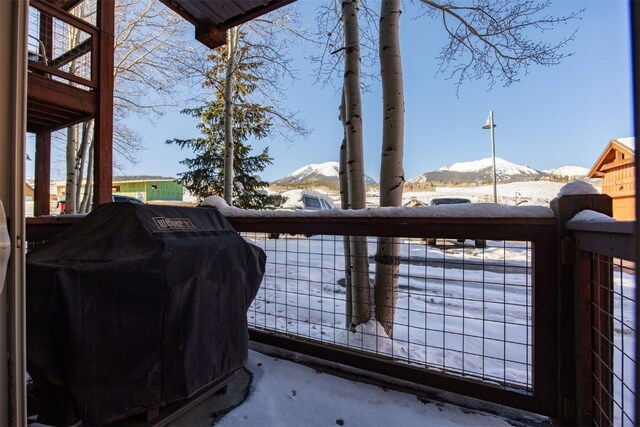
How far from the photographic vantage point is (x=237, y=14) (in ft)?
11.5

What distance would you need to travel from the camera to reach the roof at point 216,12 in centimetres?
333

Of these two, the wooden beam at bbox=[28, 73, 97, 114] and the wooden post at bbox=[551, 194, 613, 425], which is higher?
the wooden beam at bbox=[28, 73, 97, 114]

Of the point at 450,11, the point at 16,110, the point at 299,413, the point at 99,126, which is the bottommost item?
the point at 299,413

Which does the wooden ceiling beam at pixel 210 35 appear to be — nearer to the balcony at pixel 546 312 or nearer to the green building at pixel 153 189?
the balcony at pixel 546 312

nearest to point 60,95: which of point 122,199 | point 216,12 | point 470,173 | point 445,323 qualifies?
point 216,12

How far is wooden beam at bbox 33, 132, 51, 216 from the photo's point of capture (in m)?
4.77

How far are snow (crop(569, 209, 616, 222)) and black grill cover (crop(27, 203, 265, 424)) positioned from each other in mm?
1580

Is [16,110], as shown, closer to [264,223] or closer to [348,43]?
[264,223]

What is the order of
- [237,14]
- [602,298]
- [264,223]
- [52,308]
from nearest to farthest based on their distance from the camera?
[52,308], [602,298], [264,223], [237,14]

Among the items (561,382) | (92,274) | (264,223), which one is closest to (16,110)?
(92,274)

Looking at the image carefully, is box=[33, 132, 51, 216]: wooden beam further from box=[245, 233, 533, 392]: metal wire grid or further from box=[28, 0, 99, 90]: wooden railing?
box=[245, 233, 533, 392]: metal wire grid

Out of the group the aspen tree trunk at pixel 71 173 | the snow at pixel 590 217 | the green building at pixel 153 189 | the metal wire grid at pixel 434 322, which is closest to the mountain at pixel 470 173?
the green building at pixel 153 189

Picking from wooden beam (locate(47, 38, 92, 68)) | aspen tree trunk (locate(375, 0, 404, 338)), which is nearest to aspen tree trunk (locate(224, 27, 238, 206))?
wooden beam (locate(47, 38, 92, 68))

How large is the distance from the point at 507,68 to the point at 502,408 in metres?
4.82
